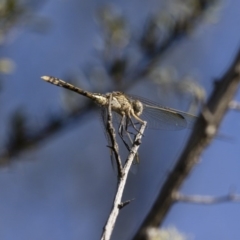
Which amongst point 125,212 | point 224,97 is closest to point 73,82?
point 224,97

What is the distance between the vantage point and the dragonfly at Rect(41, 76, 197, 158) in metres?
2.40

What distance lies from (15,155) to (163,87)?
0.62 m

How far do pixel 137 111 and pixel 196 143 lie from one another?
12.2 inches

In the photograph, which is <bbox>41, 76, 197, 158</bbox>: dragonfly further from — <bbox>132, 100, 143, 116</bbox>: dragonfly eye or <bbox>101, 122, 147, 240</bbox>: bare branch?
<bbox>101, 122, 147, 240</bbox>: bare branch

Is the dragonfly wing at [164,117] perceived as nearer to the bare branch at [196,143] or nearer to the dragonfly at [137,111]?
the dragonfly at [137,111]

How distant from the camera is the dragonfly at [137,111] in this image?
2402 millimetres

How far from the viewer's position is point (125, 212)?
5.62 meters

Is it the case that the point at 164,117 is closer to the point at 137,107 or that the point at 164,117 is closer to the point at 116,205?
the point at 137,107

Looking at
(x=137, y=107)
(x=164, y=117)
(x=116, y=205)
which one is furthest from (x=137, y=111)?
(x=116, y=205)

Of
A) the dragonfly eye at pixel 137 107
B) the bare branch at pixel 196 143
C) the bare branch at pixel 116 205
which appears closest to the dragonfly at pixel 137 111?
the dragonfly eye at pixel 137 107

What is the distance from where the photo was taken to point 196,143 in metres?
2.17

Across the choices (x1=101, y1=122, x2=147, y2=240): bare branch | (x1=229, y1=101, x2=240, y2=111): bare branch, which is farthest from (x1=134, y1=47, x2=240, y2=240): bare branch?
(x1=101, y1=122, x2=147, y2=240): bare branch

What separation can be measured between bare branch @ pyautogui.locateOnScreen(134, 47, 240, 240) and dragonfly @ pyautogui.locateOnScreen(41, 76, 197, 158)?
0.59ft

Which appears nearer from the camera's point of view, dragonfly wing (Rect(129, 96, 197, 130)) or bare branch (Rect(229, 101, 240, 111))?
bare branch (Rect(229, 101, 240, 111))
